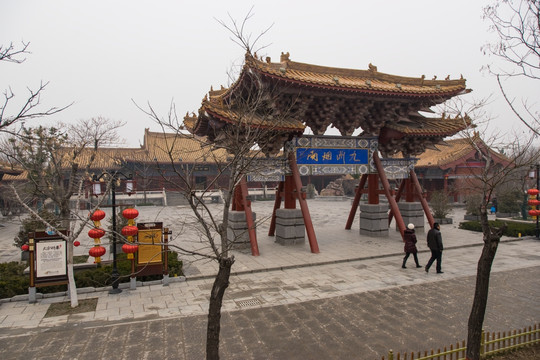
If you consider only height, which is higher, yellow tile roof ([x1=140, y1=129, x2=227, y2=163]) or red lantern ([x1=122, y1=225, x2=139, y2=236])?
yellow tile roof ([x1=140, y1=129, x2=227, y2=163])

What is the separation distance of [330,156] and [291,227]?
3.20 meters

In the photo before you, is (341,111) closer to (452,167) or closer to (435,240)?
(435,240)

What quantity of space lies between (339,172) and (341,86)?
343 cm

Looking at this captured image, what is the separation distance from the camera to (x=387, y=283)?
340 inches

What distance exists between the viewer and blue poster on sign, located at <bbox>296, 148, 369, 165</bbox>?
12.8m

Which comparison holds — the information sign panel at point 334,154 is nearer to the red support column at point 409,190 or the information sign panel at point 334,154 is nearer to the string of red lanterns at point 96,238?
the red support column at point 409,190

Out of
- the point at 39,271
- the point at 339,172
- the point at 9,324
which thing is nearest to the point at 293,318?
the point at 9,324

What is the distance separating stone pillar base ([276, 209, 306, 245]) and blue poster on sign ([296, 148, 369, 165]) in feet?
6.43

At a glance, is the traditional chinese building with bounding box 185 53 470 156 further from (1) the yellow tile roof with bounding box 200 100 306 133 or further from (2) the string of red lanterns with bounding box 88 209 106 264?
(2) the string of red lanterns with bounding box 88 209 106 264

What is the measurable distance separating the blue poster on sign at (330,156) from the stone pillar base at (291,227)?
1959 mm

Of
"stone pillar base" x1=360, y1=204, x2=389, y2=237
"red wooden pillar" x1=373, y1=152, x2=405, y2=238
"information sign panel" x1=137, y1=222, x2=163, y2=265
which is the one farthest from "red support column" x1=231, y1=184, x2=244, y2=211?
"stone pillar base" x1=360, y1=204, x2=389, y2=237

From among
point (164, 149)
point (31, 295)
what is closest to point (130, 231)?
point (31, 295)

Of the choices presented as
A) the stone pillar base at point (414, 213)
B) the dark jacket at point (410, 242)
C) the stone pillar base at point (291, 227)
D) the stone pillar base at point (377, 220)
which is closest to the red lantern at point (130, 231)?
the stone pillar base at point (291, 227)

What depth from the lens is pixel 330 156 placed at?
43.9ft
